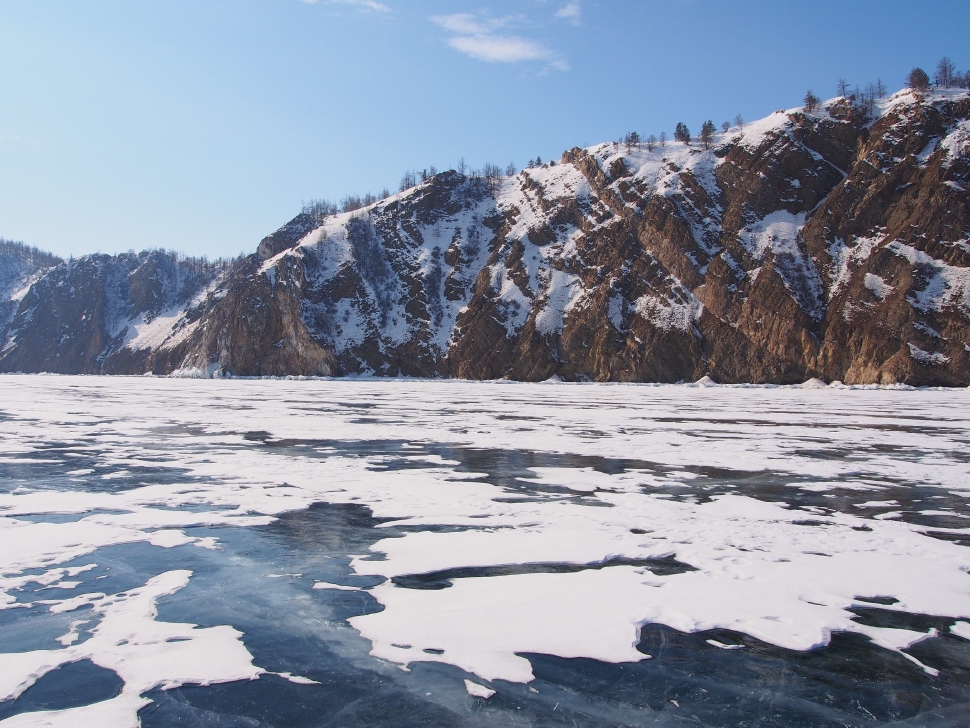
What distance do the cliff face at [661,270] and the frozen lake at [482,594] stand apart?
211ft

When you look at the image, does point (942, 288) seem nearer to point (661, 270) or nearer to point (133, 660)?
point (661, 270)

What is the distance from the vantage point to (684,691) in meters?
4.52

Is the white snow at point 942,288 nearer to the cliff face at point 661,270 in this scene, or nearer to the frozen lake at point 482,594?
the cliff face at point 661,270

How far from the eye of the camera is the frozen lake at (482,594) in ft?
14.4

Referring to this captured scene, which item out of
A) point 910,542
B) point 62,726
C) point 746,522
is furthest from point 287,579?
point 910,542

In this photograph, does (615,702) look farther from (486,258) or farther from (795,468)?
(486,258)

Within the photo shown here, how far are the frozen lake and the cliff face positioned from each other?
211 feet

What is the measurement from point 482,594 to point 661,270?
84217mm

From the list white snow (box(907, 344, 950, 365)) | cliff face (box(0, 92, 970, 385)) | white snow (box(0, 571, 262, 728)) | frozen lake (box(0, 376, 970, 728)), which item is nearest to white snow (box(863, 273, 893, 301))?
cliff face (box(0, 92, 970, 385))

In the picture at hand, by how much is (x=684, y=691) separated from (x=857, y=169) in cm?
9302

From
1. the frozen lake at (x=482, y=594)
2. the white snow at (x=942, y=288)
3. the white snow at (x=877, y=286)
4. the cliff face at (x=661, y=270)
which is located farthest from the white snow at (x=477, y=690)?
the white snow at (x=877, y=286)

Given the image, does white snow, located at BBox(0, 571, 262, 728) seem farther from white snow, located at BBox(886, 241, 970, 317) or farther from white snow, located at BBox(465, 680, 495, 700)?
white snow, located at BBox(886, 241, 970, 317)

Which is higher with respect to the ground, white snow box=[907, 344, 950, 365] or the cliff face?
the cliff face

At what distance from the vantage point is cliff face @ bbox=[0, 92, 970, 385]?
69.1m
